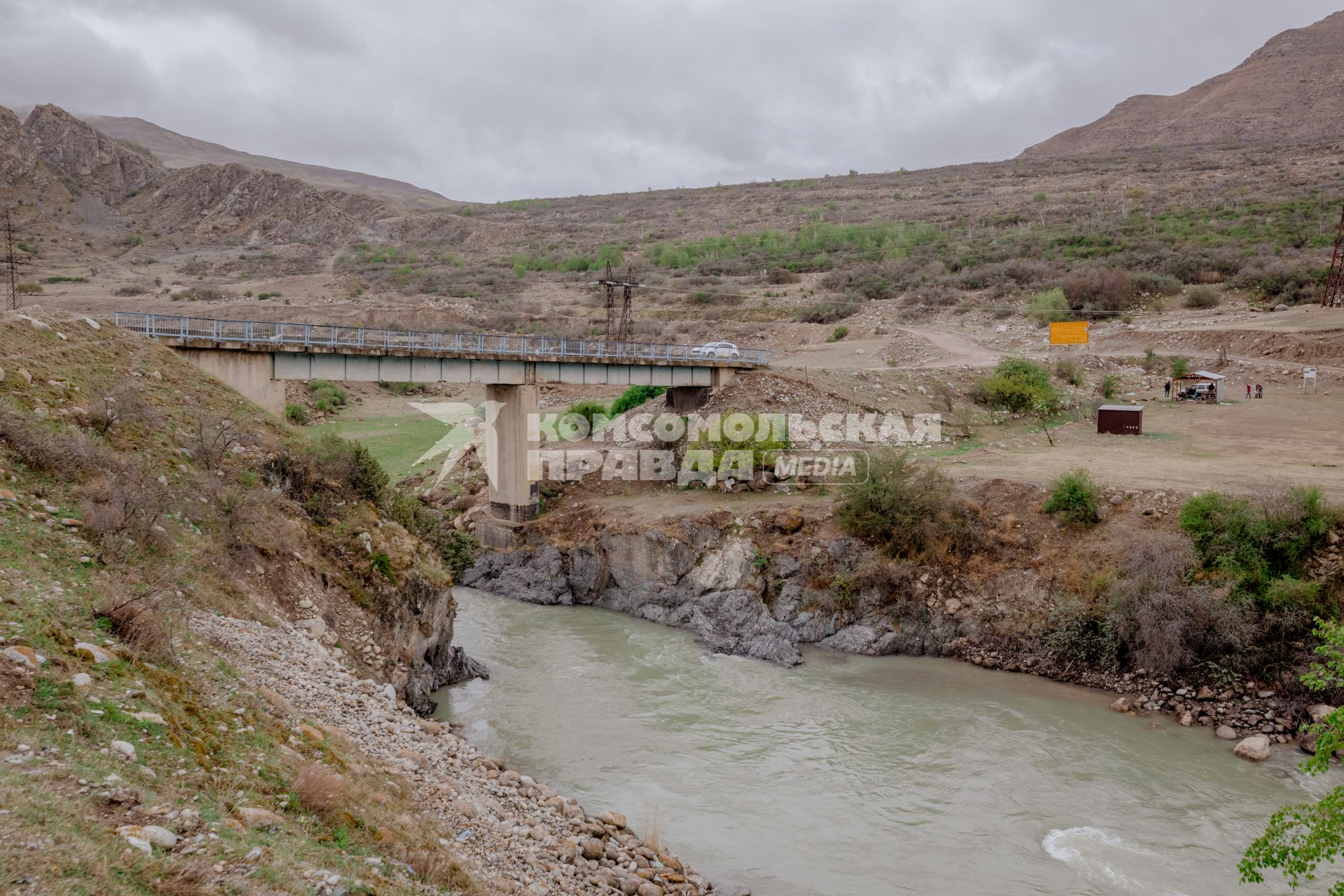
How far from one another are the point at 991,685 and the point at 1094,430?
18.6 m

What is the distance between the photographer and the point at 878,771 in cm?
1712

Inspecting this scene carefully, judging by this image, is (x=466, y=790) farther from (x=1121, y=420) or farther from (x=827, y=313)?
(x=827, y=313)

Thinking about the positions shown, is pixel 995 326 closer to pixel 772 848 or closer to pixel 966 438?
pixel 966 438

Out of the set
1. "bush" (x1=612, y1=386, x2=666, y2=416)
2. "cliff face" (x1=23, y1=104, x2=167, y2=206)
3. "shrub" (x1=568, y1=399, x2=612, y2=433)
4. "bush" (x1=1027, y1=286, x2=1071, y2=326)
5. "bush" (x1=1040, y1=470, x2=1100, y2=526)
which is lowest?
"bush" (x1=1040, y1=470, x2=1100, y2=526)

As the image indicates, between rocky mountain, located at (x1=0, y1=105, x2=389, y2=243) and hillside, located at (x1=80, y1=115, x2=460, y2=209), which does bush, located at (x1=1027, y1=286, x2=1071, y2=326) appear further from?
hillside, located at (x1=80, y1=115, x2=460, y2=209)

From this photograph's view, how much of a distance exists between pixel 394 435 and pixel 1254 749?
132ft

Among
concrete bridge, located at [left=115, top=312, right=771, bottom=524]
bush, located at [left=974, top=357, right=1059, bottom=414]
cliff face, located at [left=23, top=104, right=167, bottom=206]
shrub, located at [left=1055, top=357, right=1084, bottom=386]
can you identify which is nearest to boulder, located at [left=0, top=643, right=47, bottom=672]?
concrete bridge, located at [left=115, top=312, right=771, bottom=524]

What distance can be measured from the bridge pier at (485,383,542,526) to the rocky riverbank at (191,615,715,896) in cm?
1774

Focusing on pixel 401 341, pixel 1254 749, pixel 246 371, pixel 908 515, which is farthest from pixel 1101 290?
pixel 246 371

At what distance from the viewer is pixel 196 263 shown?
86.0 meters

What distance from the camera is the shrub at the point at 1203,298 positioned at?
168 feet

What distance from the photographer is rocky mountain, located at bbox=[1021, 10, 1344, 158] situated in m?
114

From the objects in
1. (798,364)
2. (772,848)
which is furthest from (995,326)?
(772,848)

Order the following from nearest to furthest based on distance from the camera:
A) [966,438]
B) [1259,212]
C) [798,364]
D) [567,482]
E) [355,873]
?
[355,873] → [567,482] → [966,438] → [798,364] → [1259,212]
